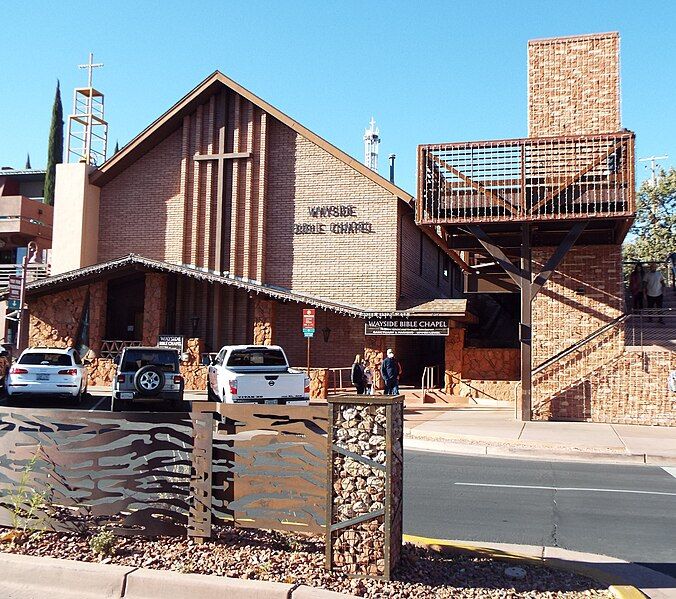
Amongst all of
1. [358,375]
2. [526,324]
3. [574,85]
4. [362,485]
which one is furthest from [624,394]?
[362,485]

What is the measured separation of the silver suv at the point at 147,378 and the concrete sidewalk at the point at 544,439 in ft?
19.8

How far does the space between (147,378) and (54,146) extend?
45116 millimetres

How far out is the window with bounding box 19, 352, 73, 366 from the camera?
770 inches

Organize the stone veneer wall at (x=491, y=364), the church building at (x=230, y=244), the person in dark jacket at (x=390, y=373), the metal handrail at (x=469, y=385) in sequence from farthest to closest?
the church building at (x=230, y=244)
the stone veneer wall at (x=491, y=364)
the metal handrail at (x=469, y=385)
the person in dark jacket at (x=390, y=373)

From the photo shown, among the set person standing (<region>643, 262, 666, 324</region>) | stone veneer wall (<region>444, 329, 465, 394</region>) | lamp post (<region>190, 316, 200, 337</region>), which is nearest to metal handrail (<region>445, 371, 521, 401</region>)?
stone veneer wall (<region>444, 329, 465, 394</region>)

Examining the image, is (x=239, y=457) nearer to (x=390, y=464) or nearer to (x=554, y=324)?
(x=390, y=464)

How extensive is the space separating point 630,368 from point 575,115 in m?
7.10

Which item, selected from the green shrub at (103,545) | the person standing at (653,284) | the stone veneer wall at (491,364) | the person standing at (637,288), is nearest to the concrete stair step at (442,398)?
the stone veneer wall at (491,364)

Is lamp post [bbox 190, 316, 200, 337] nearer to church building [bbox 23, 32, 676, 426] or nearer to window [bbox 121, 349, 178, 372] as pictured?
church building [bbox 23, 32, 676, 426]

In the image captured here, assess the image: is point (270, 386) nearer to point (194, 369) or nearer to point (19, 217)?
point (194, 369)

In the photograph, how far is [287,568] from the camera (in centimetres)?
573

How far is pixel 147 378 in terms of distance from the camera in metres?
18.0

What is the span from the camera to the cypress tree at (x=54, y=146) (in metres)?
53.1

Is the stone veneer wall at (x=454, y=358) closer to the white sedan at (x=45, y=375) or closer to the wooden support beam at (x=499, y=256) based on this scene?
the wooden support beam at (x=499, y=256)
